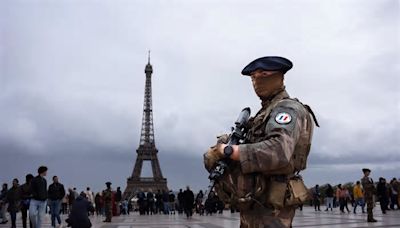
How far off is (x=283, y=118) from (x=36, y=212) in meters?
9.54

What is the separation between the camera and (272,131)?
2.50 m

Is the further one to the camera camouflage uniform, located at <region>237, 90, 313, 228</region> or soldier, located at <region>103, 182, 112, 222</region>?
soldier, located at <region>103, 182, 112, 222</region>

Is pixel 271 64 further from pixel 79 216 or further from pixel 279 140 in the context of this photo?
pixel 79 216

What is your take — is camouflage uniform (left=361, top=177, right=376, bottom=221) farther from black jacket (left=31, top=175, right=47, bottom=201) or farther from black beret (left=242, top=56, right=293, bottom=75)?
black beret (left=242, top=56, right=293, bottom=75)

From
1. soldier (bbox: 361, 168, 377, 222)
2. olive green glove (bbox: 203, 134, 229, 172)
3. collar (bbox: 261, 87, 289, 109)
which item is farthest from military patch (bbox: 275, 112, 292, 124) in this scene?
soldier (bbox: 361, 168, 377, 222)

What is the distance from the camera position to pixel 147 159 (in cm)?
6888

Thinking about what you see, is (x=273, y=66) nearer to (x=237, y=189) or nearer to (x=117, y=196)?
(x=237, y=189)

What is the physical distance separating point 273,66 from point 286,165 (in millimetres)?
603

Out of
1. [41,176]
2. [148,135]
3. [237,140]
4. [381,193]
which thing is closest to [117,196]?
[381,193]

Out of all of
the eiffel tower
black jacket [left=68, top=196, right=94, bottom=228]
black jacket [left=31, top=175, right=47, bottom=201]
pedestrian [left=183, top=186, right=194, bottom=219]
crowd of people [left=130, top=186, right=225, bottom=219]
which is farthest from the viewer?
the eiffel tower

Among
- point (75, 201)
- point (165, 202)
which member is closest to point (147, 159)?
point (165, 202)

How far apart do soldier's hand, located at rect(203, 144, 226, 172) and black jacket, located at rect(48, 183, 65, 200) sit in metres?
11.9

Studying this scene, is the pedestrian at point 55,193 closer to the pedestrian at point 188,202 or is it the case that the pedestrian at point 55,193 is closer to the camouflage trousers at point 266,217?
the pedestrian at point 188,202

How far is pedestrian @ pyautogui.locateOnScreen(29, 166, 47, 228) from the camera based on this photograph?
10.7 metres
